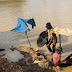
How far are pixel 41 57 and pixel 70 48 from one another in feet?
7.29

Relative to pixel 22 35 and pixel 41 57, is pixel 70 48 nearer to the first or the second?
pixel 41 57

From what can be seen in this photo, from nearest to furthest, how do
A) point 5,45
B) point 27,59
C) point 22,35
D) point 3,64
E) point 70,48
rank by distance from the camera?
point 3,64, point 27,59, point 70,48, point 5,45, point 22,35

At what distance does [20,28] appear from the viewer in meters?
6.87

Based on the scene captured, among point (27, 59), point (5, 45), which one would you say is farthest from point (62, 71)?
point (5, 45)

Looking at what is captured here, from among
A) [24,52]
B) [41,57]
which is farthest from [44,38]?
[24,52]

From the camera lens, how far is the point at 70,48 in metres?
7.37

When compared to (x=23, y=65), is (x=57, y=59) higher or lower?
higher

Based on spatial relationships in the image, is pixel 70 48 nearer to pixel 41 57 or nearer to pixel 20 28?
pixel 41 57

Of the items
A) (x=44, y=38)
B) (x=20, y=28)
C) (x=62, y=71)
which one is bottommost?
(x=62, y=71)

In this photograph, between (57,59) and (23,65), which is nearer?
(57,59)

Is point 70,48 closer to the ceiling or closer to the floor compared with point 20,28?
closer to the floor

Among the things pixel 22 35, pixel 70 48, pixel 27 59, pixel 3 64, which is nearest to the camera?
pixel 3 64

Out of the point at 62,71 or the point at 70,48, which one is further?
the point at 70,48

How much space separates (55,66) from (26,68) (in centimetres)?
135
